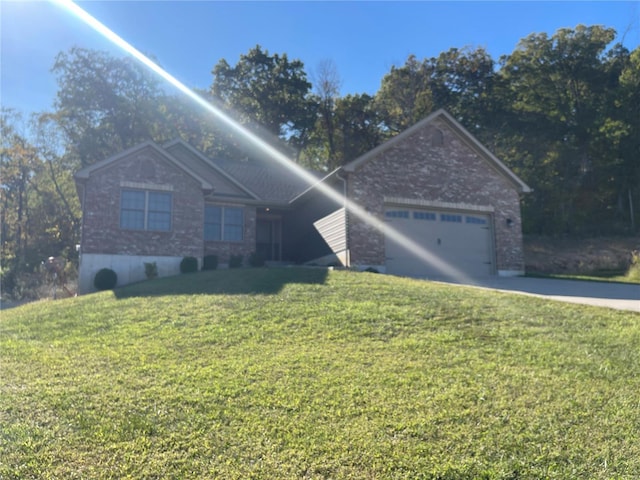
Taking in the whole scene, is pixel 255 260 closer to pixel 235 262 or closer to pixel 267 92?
pixel 235 262

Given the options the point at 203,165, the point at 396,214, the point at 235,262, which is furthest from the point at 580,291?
the point at 203,165

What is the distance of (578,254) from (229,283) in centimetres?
1917

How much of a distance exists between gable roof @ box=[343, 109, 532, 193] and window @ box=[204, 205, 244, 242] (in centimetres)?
534

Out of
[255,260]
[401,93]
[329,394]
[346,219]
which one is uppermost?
[401,93]

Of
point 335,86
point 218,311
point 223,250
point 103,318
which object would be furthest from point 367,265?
point 335,86

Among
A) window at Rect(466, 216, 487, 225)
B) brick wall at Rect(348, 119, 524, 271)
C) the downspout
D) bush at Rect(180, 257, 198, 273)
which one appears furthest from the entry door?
window at Rect(466, 216, 487, 225)

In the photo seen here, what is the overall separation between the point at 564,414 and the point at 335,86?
3869 cm

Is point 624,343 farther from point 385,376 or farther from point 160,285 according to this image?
point 160,285

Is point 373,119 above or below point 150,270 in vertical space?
above

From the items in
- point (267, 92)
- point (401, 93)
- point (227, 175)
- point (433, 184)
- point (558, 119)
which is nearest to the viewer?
point (433, 184)

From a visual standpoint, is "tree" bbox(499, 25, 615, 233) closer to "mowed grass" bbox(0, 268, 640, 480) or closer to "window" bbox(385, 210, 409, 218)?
"window" bbox(385, 210, 409, 218)

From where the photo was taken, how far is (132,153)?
19062 mm

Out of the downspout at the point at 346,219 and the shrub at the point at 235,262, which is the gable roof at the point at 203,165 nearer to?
the shrub at the point at 235,262

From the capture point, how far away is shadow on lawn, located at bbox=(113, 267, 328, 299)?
1334 centimetres
